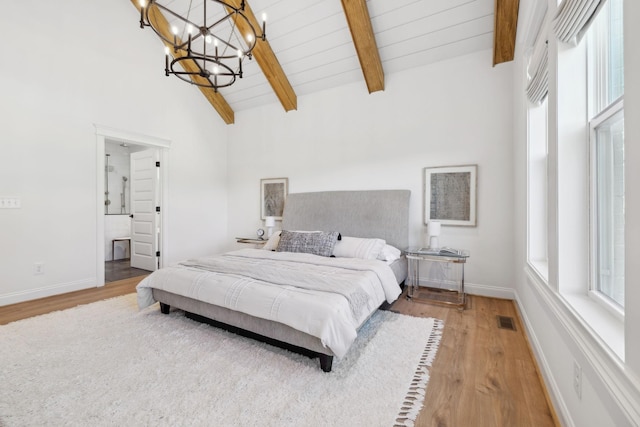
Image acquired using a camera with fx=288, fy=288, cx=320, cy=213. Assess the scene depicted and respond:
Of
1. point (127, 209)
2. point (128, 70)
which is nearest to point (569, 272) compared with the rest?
point (128, 70)

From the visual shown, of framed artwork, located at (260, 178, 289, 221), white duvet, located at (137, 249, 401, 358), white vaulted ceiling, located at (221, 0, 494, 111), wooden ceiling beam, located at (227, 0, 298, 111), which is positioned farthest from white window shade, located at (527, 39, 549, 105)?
framed artwork, located at (260, 178, 289, 221)

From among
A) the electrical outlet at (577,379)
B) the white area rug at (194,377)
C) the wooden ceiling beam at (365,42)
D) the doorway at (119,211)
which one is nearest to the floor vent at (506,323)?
the white area rug at (194,377)

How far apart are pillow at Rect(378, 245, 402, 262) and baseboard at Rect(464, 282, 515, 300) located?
969 mm

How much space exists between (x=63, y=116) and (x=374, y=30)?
12.9 ft

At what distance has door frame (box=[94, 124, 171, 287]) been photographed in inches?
150

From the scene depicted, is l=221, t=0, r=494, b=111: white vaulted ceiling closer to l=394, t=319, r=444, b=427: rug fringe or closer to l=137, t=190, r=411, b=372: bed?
l=137, t=190, r=411, b=372: bed

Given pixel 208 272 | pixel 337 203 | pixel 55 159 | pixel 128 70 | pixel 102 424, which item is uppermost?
pixel 128 70

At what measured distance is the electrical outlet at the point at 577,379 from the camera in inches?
48.0

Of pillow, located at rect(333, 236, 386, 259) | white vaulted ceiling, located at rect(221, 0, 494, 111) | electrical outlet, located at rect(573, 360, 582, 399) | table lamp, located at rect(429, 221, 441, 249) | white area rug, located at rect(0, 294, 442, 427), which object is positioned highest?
white vaulted ceiling, located at rect(221, 0, 494, 111)

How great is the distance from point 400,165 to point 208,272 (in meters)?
2.73

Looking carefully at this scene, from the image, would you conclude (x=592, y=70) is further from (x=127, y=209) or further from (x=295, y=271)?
(x=127, y=209)

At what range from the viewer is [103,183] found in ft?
12.5

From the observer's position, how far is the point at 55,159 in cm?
344

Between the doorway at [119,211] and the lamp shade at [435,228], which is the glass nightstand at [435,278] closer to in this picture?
the lamp shade at [435,228]
